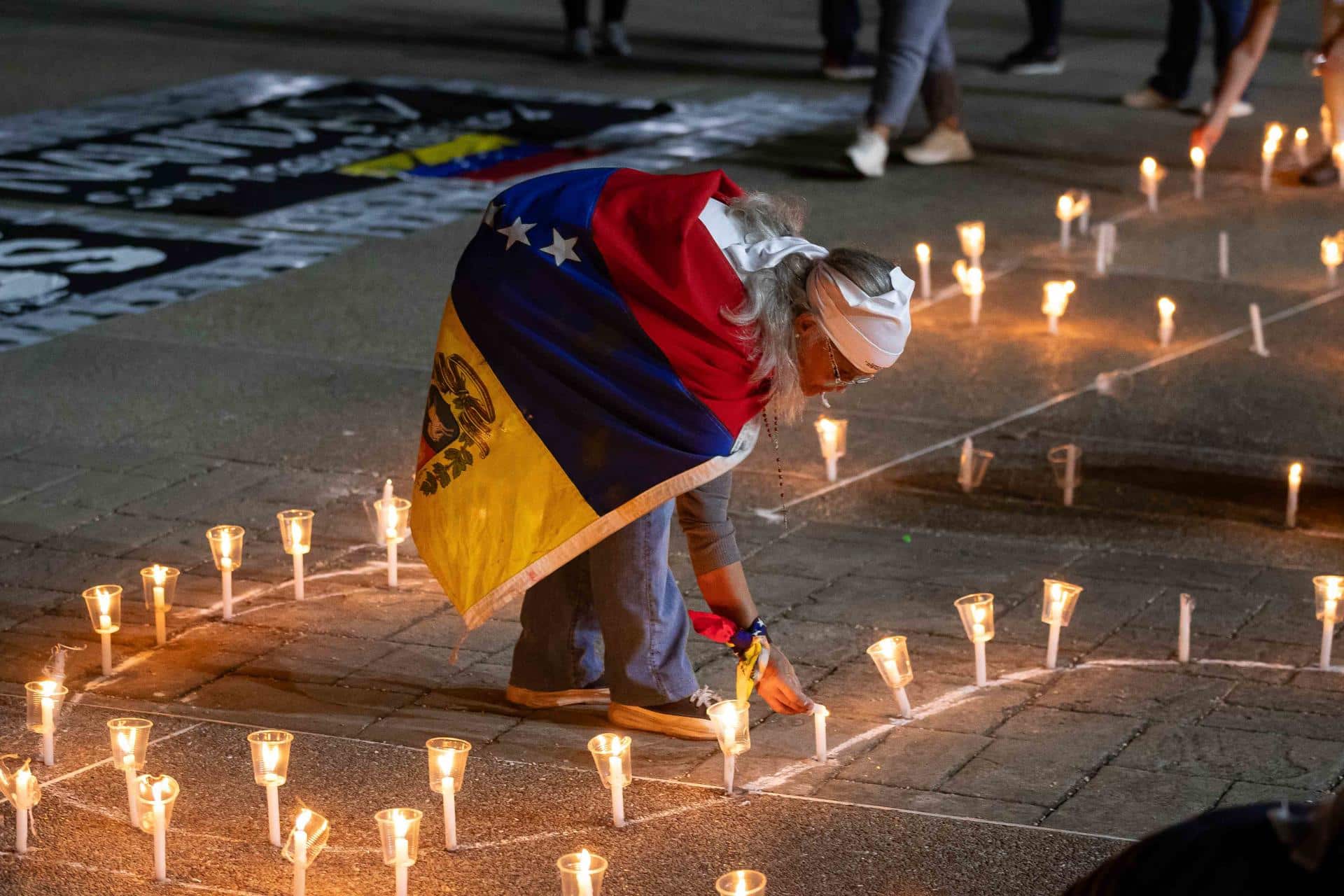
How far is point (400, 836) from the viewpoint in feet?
11.4

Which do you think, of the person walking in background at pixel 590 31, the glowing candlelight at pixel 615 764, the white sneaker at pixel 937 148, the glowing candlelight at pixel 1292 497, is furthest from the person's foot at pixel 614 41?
the glowing candlelight at pixel 615 764

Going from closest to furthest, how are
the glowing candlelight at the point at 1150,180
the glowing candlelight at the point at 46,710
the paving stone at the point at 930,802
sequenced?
the paving stone at the point at 930,802 < the glowing candlelight at the point at 46,710 < the glowing candlelight at the point at 1150,180

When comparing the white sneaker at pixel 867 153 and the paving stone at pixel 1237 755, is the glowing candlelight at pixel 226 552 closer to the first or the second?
the paving stone at pixel 1237 755

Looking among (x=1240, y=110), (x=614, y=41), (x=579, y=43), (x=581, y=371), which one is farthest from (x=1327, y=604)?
(x=614, y=41)

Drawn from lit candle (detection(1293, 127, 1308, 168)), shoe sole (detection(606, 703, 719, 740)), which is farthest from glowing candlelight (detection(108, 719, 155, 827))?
lit candle (detection(1293, 127, 1308, 168))

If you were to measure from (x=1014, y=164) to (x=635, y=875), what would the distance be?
7.90 m

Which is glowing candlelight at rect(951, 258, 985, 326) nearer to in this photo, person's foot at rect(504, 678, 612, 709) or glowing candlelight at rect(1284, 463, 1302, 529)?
glowing candlelight at rect(1284, 463, 1302, 529)

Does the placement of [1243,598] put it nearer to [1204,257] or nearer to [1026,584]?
[1026,584]

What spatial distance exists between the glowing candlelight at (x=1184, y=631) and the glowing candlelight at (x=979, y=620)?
1.49 ft

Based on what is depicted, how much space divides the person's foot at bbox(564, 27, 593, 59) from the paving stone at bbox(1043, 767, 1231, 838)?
1098cm

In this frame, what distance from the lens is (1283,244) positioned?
9.12 m

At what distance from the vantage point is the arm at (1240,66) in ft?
29.5

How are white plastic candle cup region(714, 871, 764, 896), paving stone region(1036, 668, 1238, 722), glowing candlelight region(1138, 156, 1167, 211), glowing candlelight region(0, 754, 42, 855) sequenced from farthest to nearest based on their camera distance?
glowing candlelight region(1138, 156, 1167, 211) → paving stone region(1036, 668, 1238, 722) → glowing candlelight region(0, 754, 42, 855) → white plastic candle cup region(714, 871, 764, 896)

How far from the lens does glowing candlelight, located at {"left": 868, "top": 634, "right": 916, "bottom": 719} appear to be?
426 cm
